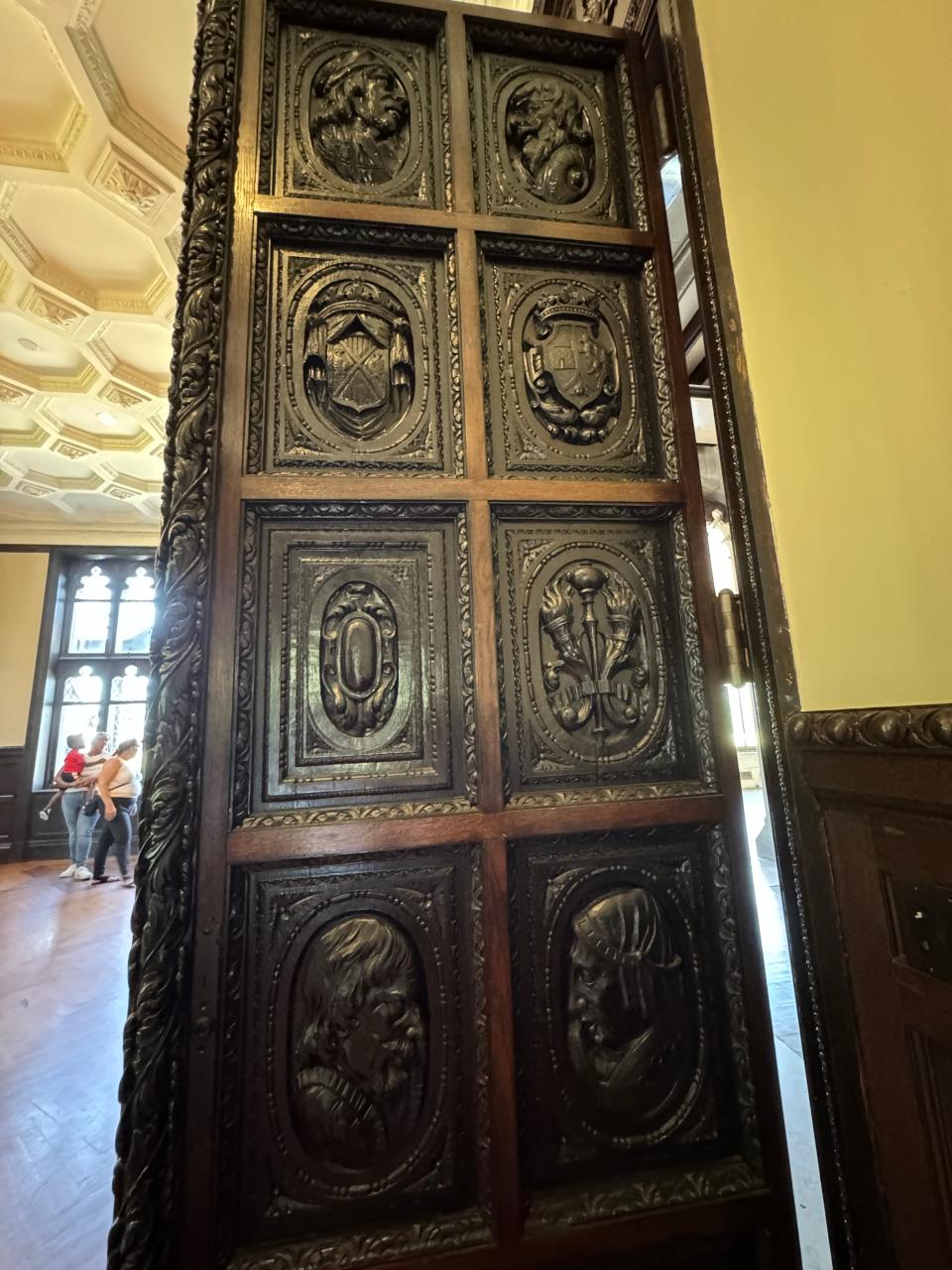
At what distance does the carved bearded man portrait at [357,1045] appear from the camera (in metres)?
0.67

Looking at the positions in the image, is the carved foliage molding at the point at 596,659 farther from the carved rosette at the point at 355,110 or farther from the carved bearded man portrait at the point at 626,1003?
the carved rosette at the point at 355,110

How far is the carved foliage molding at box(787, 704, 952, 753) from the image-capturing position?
50 cm

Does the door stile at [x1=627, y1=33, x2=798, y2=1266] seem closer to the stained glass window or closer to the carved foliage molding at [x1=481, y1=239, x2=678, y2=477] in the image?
the carved foliage molding at [x1=481, y1=239, x2=678, y2=477]

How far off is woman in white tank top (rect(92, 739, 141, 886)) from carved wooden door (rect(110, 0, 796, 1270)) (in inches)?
178

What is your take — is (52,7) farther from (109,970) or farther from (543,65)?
(109,970)

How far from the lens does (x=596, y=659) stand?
822mm

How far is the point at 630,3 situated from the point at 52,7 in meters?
2.39

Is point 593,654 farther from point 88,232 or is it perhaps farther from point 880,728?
point 88,232

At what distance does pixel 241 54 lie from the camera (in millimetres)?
900

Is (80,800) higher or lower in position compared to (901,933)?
lower

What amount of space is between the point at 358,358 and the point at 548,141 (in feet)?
1.75

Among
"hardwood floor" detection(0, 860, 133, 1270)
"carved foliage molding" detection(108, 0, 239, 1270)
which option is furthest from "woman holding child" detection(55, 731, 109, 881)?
"carved foliage molding" detection(108, 0, 239, 1270)

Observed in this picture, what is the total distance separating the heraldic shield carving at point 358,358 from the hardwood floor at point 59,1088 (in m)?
1.63

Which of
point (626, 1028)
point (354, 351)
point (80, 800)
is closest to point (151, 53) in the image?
point (354, 351)
